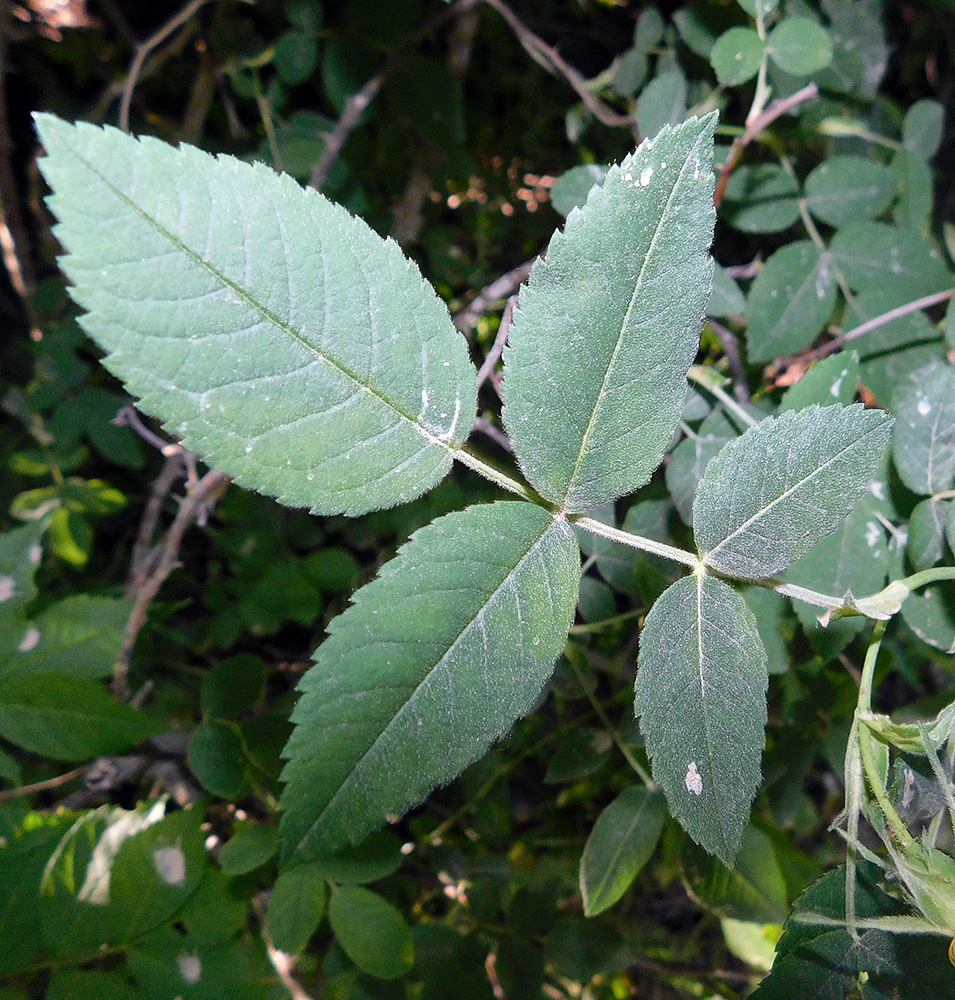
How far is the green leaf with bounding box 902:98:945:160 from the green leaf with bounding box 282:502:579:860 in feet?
4.84

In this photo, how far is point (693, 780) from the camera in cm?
74

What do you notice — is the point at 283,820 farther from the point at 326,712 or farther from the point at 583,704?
the point at 583,704

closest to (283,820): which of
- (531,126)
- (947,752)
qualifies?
(947,752)

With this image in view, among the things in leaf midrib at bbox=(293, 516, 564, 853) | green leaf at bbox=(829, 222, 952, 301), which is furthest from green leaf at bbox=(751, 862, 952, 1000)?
green leaf at bbox=(829, 222, 952, 301)

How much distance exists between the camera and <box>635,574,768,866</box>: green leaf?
2.41 feet

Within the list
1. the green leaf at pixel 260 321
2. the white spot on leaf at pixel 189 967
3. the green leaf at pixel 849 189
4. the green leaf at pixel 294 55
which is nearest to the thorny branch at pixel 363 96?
the green leaf at pixel 294 55

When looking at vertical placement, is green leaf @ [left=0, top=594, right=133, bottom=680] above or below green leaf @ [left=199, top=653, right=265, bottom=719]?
above

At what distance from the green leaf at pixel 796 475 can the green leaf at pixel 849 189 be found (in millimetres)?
833

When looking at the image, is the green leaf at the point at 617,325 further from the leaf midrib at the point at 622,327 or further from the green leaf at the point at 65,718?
the green leaf at the point at 65,718

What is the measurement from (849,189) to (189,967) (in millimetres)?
1795

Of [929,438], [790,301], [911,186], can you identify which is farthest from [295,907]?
[911,186]

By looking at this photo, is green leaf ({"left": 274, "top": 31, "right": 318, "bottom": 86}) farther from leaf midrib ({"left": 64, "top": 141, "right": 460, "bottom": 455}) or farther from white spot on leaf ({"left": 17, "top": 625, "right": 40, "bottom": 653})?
white spot on leaf ({"left": 17, "top": 625, "right": 40, "bottom": 653})

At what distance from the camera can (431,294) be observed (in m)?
0.72

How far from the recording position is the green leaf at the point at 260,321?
2.00 feet
